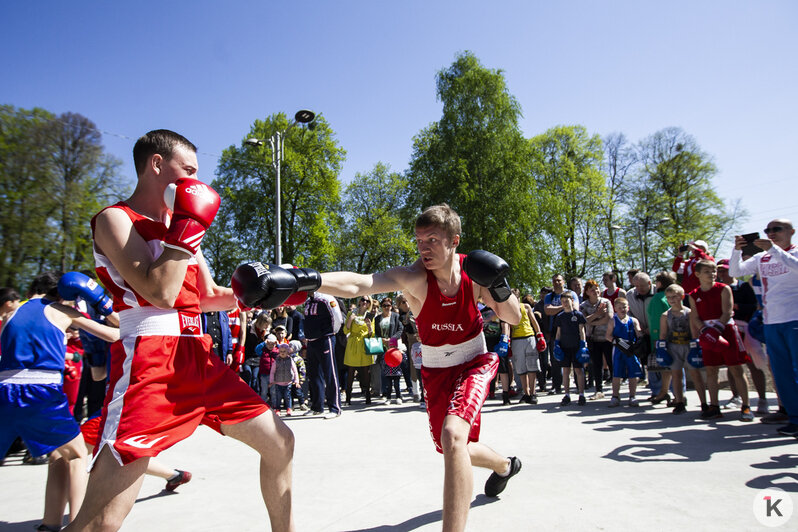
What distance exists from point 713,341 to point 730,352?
31 centimetres

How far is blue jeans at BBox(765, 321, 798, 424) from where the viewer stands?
4.58m

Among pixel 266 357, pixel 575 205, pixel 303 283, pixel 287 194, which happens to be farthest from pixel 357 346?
pixel 575 205

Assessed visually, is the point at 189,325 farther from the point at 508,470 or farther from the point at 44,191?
the point at 44,191

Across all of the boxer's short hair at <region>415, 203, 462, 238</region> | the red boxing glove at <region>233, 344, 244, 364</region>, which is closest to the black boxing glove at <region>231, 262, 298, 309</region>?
the boxer's short hair at <region>415, 203, 462, 238</region>

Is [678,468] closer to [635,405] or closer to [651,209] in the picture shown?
[635,405]

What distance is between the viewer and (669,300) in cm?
649

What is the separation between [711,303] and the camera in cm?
582

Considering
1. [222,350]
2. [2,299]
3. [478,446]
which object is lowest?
[478,446]

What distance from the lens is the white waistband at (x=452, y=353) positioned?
2.99 m

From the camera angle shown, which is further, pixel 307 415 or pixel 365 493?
pixel 307 415

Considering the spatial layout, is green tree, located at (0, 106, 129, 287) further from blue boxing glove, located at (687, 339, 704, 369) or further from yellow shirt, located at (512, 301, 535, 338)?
blue boxing glove, located at (687, 339, 704, 369)

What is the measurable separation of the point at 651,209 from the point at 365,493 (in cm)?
2793

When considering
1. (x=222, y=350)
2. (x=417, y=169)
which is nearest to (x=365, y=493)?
(x=222, y=350)

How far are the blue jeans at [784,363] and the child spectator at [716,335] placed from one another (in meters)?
0.82
